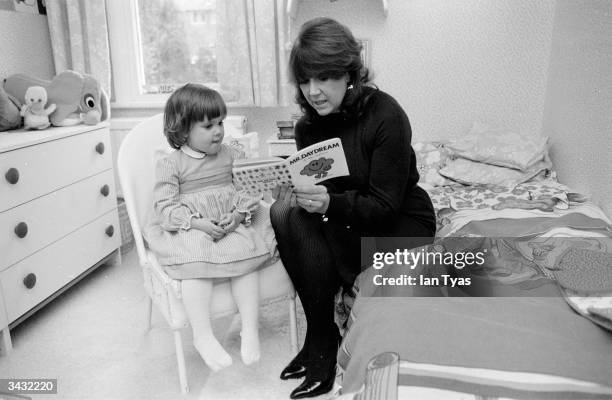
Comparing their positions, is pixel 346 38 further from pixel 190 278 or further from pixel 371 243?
pixel 190 278

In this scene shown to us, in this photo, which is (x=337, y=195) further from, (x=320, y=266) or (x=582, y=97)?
(x=582, y=97)

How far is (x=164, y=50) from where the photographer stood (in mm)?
2666

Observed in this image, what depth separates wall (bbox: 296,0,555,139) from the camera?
2.32m

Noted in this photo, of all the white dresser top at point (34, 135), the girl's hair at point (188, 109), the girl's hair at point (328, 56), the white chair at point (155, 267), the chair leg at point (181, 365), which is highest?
the girl's hair at point (328, 56)

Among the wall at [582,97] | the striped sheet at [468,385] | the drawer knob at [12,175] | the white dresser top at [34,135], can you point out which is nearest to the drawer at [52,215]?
the drawer knob at [12,175]

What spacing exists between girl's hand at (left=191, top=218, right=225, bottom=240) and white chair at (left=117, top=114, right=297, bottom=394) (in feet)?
0.45

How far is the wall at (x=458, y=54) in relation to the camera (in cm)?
232

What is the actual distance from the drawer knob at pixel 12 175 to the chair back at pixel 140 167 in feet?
1.41

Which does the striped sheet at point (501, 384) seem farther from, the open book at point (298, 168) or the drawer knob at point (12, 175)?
the drawer knob at point (12, 175)

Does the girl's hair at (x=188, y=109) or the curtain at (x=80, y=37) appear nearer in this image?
the girl's hair at (x=188, y=109)

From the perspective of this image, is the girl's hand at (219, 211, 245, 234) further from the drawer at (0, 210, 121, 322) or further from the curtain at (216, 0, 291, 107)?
the curtain at (216, 0, 291, 107)

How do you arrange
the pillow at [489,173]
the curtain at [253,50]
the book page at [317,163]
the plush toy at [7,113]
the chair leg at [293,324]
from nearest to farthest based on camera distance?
the book page at [317,163], the chair leg at [293,324], the plush toy at [7,113], the pillow at [489,173], the curtain at [253,50]

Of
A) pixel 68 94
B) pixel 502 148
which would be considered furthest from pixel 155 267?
pixel 502 148

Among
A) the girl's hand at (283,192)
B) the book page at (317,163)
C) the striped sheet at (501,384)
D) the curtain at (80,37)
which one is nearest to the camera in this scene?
the striped sheet at (501,384)
